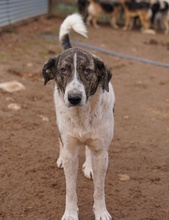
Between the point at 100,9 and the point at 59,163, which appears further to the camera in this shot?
the point at 100,9

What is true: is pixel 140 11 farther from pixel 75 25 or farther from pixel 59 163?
pixel 59 163

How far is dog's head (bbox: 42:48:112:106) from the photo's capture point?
254cm

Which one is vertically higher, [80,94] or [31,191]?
[80,94]

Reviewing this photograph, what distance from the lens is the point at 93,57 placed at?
2756mm

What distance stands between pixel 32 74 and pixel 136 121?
A: 2.40 metres

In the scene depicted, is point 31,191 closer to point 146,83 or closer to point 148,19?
point 146,83

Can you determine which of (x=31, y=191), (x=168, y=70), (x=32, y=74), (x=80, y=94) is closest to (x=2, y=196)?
(x=31, y=191)

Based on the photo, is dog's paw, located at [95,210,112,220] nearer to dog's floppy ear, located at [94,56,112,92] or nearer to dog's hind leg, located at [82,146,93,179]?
dog's hind leg, located at [82,146,93,179]

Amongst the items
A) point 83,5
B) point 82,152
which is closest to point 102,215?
point 82,152

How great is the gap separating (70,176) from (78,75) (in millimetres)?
854

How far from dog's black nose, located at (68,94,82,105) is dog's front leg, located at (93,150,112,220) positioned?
22.0 inches

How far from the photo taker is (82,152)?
4293mm

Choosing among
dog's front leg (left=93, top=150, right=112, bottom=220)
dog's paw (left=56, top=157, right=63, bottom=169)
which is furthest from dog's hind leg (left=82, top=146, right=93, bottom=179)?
dog's front leg (left=93, top=150, right=112, bottom=220)

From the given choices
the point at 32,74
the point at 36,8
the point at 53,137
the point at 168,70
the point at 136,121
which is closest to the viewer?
the point at 53,137
